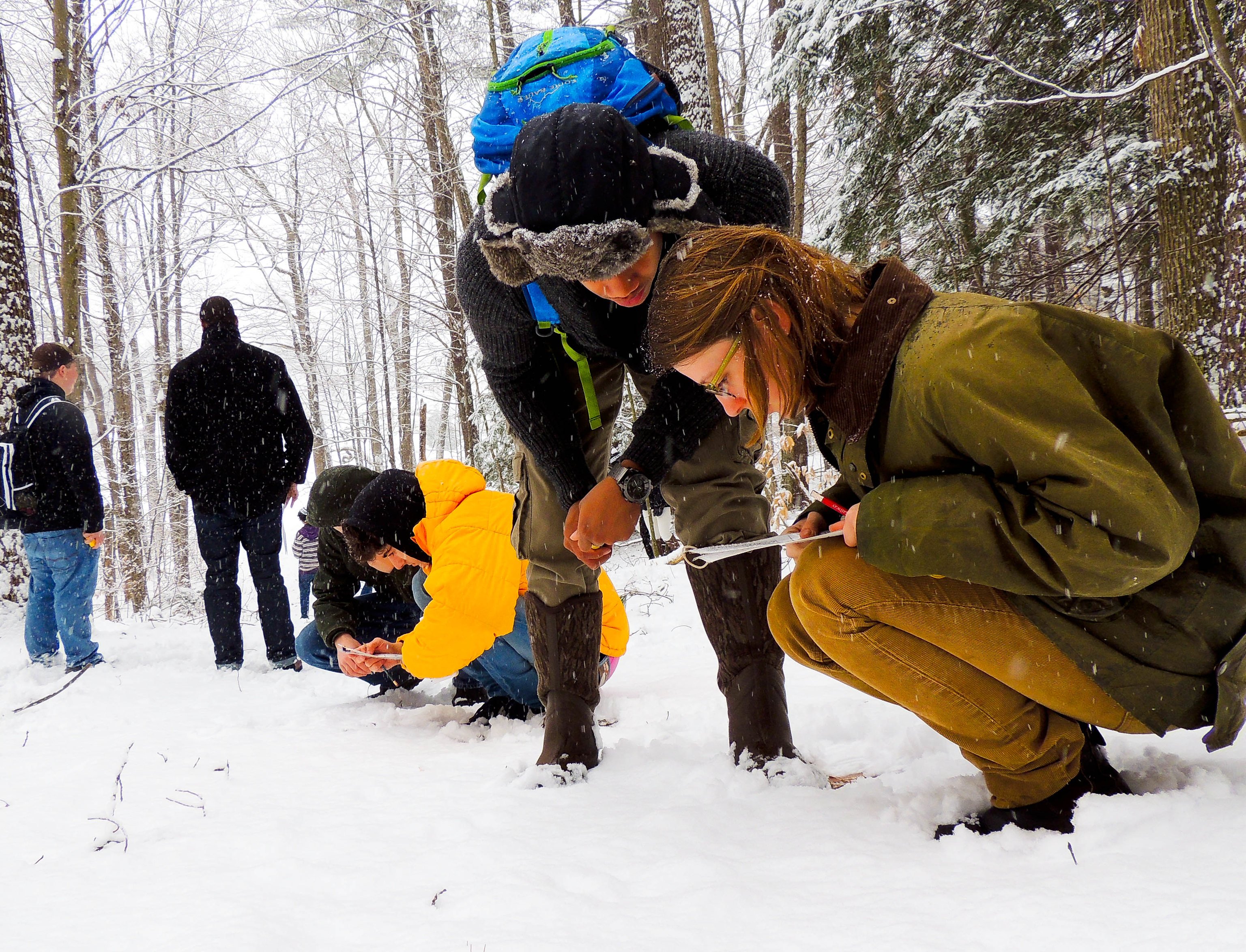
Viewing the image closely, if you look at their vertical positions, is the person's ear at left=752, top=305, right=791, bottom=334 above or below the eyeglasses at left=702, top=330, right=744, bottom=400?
above

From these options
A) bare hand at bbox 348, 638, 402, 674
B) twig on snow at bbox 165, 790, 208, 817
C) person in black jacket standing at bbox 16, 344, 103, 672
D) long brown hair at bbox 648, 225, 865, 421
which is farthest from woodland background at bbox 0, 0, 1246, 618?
twig on snow at bbox 165, 790, 208, 817

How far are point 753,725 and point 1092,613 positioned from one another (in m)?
0.82

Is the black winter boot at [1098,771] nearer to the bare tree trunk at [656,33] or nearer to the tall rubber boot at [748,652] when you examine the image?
the tall rubber boot at [748,652]

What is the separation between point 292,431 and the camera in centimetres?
455

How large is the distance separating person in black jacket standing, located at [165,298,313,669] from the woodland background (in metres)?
2.15

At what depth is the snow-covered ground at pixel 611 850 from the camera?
1.16m

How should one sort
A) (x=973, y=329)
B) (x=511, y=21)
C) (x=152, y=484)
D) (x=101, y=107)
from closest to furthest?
(x=973, y=329)
(x=101, y=107)
(x=511, y=21)
(x=152, y=484)

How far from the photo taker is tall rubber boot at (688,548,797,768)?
1863 millimetres

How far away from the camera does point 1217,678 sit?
51.4 inches

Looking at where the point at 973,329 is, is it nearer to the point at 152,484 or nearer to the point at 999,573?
the point at 999,573

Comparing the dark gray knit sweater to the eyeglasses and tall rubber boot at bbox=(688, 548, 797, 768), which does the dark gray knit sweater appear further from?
tall rubber boot at bbox=(688, 548, 797, 768)

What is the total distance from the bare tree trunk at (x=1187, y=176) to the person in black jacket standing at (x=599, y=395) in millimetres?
3154

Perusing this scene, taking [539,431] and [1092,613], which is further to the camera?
[539,431]

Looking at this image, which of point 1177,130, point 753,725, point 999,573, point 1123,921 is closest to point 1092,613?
point 999,573
